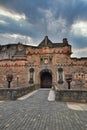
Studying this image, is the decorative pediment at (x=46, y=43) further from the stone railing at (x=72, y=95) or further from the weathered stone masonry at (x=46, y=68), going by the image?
the stone railing at (x=72, y=95)

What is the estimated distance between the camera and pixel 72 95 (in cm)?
1216

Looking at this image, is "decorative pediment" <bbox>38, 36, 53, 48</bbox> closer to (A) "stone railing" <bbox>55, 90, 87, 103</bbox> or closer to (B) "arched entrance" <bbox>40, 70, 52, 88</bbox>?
(B) "arched entrance" <bbox>40, 70, 52, 88</bbox>

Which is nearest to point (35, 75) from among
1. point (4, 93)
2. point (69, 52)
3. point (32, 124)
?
point (69, 52)

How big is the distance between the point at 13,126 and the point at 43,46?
27404 millimetres

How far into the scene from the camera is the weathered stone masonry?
99.3ft

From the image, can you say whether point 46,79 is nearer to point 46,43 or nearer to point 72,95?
point 46,43

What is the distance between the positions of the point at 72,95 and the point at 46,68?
1926 centimetres

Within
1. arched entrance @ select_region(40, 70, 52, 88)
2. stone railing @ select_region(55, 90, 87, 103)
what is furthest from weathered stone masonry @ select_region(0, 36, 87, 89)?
stone railing @ select_region(55, 90, 87, 103)

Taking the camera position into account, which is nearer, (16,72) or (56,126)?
(56,126)

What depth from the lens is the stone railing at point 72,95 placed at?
11.9 metres

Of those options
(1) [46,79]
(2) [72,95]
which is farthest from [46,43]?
(2) [72,95]

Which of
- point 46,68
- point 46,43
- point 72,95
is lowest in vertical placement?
point 72,95

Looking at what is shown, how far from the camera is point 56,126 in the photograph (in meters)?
5.41

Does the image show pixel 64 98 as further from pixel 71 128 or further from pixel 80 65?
pixel 80 65
